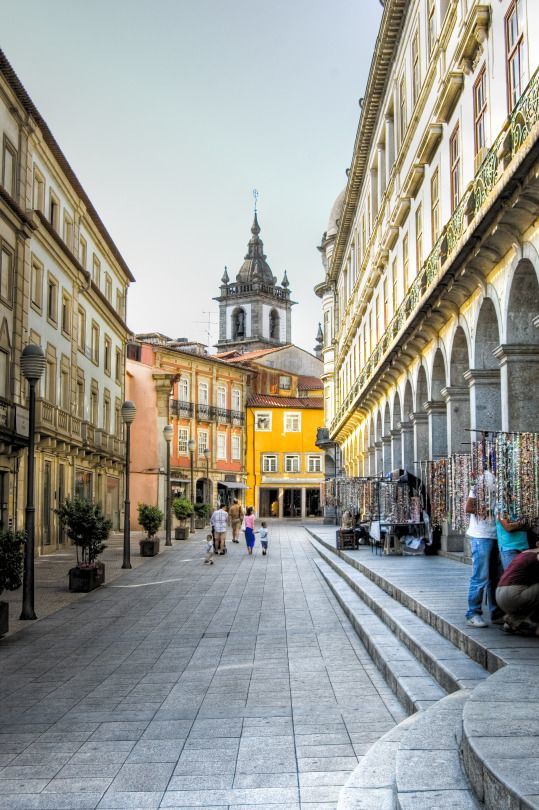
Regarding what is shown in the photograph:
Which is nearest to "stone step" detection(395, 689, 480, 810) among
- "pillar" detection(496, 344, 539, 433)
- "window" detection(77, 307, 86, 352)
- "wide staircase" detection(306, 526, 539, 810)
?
"wide staircase" detection(306, 526, 539, 810)

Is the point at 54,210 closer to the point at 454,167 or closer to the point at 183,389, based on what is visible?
the point at 454,167

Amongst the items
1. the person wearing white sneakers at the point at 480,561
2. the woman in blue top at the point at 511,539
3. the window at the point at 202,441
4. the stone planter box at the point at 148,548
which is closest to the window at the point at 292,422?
the window at the point at 202,441

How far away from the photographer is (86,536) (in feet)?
57.7

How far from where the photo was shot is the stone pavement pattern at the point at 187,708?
566cm

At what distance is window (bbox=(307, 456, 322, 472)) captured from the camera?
258ft

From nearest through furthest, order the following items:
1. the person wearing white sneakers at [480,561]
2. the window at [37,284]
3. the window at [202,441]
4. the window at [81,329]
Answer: the person wearing white sneakers at [480,561] < the window at [37,284] < the window at [81,329] < the window at [202,441]

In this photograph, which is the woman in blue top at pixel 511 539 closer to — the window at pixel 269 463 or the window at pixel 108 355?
the window at pixel 108 355

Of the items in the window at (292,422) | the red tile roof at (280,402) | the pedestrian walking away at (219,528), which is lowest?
the pedestrian walking away at (219,528)

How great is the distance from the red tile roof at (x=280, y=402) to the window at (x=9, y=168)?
51.9 metres

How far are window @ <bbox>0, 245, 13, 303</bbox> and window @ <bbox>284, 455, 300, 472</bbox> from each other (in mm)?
53109

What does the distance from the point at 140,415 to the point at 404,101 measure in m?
28.2

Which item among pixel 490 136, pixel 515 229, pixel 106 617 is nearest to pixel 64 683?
pixel 106 617

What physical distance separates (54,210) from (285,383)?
53.0 metres

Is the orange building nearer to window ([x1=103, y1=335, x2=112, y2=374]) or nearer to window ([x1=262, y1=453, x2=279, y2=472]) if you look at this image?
window ([x1=262, y1=453, x2=279, y2=472])
